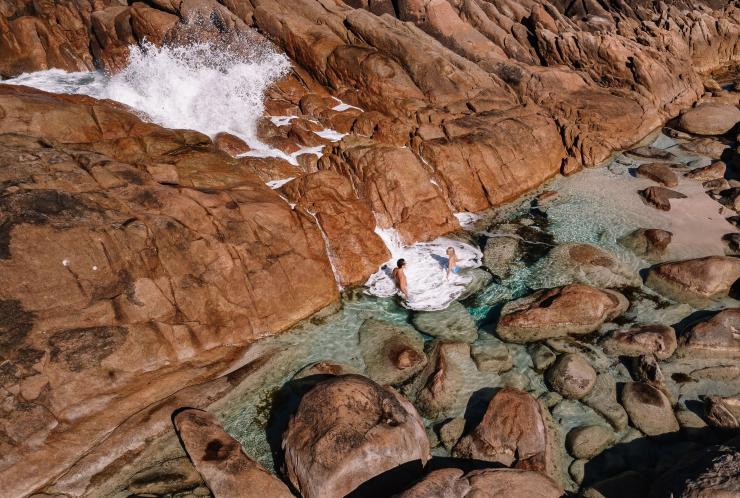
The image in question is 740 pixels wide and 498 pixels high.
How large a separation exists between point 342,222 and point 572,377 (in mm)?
8572

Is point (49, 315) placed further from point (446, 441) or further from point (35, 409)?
point (446, 441)

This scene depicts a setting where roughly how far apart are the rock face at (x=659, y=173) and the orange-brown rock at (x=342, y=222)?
1207 cm

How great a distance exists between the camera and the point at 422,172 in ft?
60.1

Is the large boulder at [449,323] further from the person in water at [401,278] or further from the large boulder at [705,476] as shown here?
the large boulder at [705,476]

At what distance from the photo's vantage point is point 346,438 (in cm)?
893

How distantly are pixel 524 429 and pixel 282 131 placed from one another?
587 inches

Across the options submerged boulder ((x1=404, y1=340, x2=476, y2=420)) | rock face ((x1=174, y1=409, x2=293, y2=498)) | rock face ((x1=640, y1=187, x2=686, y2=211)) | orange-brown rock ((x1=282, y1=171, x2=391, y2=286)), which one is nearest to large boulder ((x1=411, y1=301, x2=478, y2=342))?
submerged boulder ((x1=404, y1=340, x2=476, y2=420))

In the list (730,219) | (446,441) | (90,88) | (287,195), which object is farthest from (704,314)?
(90,88)

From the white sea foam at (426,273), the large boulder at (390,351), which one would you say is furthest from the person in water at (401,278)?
the large boulder at (390,351)

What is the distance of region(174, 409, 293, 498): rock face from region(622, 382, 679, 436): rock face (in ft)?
24.3

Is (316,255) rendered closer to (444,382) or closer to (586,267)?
(444,382)

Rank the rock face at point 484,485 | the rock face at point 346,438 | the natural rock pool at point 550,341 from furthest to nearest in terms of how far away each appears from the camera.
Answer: the natural rock pool at point 550,341 < the rock face at point 346,438 < the rock face at point 484,485

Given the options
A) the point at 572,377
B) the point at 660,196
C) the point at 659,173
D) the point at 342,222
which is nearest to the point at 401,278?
the point at 342,222

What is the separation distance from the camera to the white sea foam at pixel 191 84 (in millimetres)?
19938
